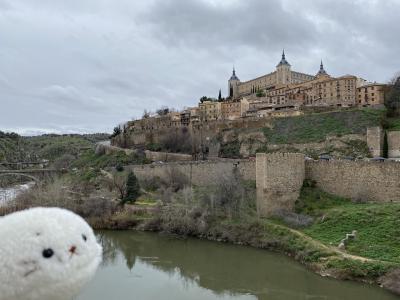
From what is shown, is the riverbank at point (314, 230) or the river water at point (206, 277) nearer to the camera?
the river water at point (206, 277)

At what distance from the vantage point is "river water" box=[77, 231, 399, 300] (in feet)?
49.3

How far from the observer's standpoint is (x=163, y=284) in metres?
16.6

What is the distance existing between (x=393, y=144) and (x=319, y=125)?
8622 mm

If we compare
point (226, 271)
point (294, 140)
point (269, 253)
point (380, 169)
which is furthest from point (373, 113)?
point (226, 271)

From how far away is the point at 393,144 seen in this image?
3350 centimetres

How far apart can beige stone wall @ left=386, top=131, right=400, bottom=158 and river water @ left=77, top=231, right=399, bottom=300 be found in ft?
59.9

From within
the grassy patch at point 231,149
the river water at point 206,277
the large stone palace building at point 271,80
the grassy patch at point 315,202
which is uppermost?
the large stone palace building at point 271,80

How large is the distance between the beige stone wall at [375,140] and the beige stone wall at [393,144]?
25.7 inches

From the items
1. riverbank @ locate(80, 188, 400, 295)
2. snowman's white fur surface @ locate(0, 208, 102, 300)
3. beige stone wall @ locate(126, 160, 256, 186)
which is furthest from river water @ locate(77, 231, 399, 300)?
snowman's white fur surface @ locate(0, 208, 102, 300)

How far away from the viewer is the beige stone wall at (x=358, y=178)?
22.2 m

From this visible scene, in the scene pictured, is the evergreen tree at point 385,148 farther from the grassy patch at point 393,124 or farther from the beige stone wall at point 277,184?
the beige stone wall at point 277,184

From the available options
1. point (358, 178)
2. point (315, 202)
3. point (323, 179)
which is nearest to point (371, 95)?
Answer: point (323, 179)

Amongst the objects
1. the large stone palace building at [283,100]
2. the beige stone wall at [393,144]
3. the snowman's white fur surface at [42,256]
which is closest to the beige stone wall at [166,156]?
the large stone palace building at [283,100]

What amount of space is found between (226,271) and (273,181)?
22.0 ft
